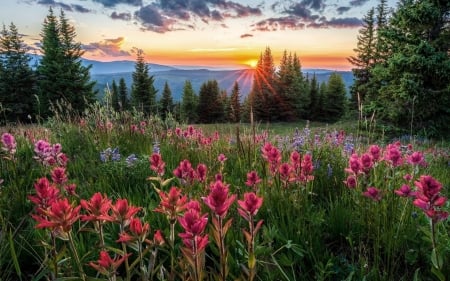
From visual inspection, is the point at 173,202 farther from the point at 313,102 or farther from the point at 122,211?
the point at 313,102

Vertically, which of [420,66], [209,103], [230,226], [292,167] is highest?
[420,66]

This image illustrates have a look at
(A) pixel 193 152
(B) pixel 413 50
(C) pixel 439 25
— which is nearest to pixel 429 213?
(A) pixel 193 152

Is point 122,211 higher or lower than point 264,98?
higher

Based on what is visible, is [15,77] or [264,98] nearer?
[15,77]

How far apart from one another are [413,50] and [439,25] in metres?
3.32

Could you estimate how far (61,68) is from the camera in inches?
1649

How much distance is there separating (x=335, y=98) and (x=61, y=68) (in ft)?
155

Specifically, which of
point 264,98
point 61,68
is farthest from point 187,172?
point 264,98

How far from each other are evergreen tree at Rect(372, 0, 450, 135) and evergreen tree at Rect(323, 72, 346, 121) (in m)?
43.1

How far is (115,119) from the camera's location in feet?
23.1

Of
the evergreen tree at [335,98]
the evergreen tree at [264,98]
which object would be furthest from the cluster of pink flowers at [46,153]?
the evergreen tree at [335,98]

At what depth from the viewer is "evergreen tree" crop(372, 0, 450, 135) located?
734 inches

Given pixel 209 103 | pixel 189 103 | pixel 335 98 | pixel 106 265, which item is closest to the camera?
pixel 106 265

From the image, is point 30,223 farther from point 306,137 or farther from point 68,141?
point 306,137
